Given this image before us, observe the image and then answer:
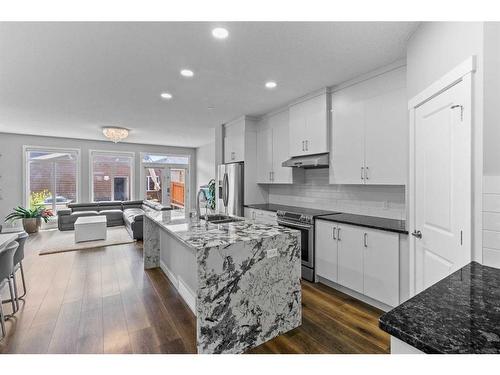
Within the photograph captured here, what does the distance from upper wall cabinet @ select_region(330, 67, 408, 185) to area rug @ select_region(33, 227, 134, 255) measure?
459cm

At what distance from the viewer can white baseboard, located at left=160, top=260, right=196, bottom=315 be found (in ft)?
8.52

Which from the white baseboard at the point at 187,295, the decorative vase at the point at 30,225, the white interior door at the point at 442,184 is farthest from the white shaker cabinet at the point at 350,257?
the decorative vase at the point at 30,225

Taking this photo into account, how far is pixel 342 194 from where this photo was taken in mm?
3598

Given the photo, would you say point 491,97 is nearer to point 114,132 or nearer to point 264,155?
point 264,155

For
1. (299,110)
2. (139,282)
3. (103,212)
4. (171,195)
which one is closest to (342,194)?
(299,110)

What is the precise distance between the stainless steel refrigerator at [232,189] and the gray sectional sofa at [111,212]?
1809 millimetres

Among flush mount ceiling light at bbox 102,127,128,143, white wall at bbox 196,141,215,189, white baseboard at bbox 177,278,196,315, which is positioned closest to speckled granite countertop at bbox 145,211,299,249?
white baseboard at bbox 177,278,196,315

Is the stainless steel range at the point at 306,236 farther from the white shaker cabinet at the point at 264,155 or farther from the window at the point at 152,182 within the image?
the window at the point at 152,182

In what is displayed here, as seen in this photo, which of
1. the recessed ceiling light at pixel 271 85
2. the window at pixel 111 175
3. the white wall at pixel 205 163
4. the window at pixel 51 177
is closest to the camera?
the recessed ceiling light at pixel 271 85

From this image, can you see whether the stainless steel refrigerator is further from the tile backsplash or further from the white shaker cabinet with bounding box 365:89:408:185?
the white shaker cabinet with bounding box 365:89:408:185

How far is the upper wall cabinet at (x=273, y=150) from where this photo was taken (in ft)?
13.6

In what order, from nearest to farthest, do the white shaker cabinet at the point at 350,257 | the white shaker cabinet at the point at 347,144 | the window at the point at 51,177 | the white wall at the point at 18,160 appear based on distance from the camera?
the white shaker cabinet at the point at 350,257
the white shaker cabinet at the point at 347,144
the white wall at the point at 18,160
the window at the point at 51,177

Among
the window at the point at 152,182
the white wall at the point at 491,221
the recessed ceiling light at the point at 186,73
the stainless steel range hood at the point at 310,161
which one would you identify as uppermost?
the recessed ceiling light at the point at 186,73
